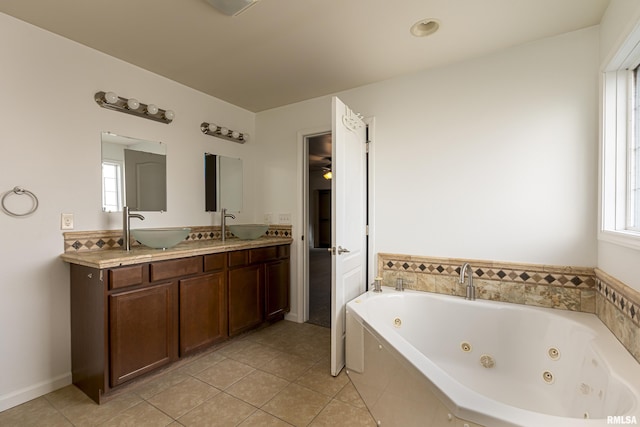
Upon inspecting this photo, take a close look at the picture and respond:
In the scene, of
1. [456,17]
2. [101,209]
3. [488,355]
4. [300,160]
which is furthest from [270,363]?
[456,17]

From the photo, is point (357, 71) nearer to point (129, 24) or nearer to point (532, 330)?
point (129, 24)

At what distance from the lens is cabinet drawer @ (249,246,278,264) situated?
9.00 feet

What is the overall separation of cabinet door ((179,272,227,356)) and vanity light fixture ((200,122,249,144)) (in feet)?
4.81

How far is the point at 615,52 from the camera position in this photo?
1.53m

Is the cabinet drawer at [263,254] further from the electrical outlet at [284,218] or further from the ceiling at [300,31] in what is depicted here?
the ceiling at [300,31]

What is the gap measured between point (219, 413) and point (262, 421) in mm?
274

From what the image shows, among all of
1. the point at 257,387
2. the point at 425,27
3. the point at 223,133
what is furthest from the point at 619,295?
the point at 223,133

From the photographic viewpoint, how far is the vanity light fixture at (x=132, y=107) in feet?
7.05

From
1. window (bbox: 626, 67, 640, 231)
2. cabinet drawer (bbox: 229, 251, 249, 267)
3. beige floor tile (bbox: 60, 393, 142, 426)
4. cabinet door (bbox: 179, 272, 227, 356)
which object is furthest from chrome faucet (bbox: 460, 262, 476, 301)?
beige floor tile (bbox: 60, 393, 142, 426)

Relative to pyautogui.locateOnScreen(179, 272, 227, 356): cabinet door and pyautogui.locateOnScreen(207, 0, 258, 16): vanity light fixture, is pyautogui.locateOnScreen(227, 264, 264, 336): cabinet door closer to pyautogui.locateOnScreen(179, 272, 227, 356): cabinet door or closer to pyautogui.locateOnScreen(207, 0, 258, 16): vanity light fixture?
pyautogui.locateOnScreen(179, 272, 227, 356): cabinet door

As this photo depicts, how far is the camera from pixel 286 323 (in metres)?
3.12

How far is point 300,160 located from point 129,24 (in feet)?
5.79

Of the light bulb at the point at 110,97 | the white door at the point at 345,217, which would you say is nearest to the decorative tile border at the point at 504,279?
the white door at the point at 345,217

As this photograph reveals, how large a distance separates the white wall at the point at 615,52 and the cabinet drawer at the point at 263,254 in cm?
253
